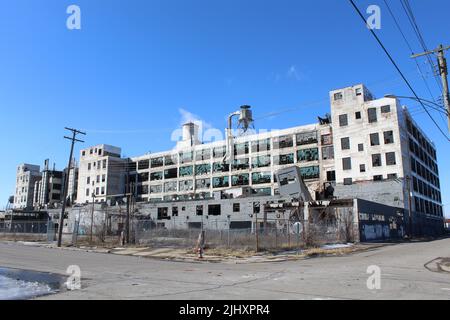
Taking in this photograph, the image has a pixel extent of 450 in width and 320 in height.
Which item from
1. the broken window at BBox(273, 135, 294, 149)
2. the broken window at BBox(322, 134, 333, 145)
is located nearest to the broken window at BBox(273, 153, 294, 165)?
the broken window at BBox(273, 135, 294, 149)

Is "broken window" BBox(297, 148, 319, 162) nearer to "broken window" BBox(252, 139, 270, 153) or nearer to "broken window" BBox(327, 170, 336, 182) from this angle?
"broken window" BBox(327, 170, 336, 182)

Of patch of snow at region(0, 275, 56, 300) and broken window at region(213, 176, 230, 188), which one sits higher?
broken window at region(213, 176, 230, 188)

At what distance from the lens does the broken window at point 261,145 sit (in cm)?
8512

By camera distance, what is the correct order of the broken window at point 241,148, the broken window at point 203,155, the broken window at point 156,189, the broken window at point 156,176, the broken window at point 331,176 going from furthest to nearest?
the broken window at point 156,176
the broken window at point 156,189
the broken window at point 203,155
the broken window at point 241,148
the broken window at point 331,176

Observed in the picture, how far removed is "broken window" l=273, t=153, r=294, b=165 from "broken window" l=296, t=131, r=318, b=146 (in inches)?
116

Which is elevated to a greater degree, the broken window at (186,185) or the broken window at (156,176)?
the broken window at (156,176)

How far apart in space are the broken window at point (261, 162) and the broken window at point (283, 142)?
2857mm

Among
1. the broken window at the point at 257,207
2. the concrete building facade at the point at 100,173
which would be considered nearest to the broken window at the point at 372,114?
the broken window at the point at 257,207

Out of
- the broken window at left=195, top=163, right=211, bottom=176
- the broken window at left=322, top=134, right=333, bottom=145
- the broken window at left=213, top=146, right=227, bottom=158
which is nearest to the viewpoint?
the broken window at left=322, top=134, right=333, bottom=145

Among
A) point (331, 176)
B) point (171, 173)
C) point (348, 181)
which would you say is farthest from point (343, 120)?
point (171, 173)

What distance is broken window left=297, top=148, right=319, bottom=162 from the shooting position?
78.2 meters

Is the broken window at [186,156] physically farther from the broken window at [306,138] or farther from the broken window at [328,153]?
the broken window at [328,153]
